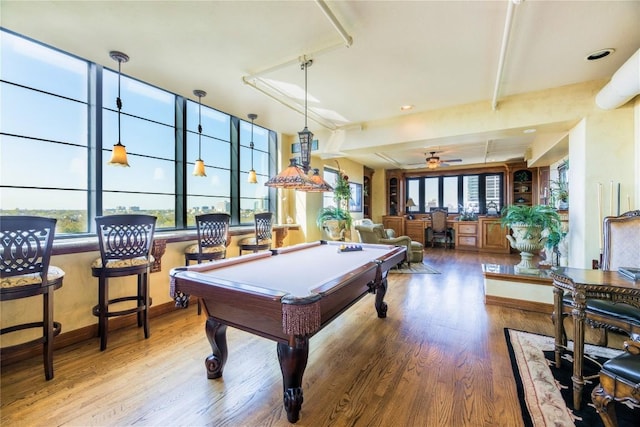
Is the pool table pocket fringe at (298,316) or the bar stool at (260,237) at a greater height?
the bar stool at (260,237)

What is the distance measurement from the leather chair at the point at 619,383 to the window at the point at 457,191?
7.99 metres

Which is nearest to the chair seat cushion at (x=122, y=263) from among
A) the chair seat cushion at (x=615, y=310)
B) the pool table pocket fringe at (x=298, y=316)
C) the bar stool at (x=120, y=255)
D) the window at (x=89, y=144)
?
the bar stool at (x=120, y=255)

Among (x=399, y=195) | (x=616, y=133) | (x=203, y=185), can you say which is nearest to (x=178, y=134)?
(x=203, y=185)

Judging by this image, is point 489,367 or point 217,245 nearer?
point 489,367

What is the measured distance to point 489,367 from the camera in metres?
2.09

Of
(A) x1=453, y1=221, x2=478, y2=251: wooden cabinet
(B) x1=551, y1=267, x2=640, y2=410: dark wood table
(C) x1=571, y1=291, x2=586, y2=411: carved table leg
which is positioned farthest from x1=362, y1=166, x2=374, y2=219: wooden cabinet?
(C) x1=571, y1=291, x2=586, y2=411: carved table leg

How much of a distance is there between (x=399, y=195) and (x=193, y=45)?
26.4 ft

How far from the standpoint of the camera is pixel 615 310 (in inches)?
75.7

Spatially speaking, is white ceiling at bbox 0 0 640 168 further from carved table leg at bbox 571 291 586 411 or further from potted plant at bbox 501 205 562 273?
carved table leg at bbox 571 291 586 411

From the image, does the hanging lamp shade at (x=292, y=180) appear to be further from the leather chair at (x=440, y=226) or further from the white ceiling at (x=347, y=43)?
the leather chair at (x=440, y=226)

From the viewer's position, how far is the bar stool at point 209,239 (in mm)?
3213

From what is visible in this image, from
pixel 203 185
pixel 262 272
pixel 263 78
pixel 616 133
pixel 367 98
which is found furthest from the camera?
pixel 203 185

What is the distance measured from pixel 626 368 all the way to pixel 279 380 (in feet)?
6.36

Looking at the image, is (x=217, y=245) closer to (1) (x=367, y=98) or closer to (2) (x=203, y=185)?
(2) (x=203, y=185)
